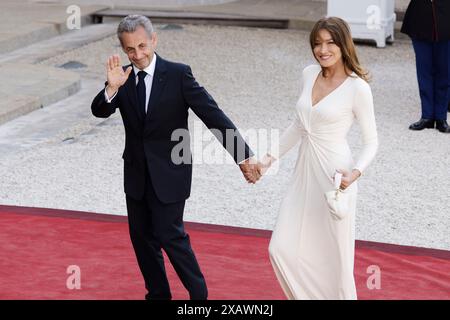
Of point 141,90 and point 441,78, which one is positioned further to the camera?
point 441,78

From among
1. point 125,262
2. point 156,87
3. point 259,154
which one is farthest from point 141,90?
point 259,154

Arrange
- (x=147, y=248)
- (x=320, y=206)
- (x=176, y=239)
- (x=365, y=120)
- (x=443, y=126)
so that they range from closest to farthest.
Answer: (x=365, y=120) → (x=320, y=206) → (x=176, y=239) → (x=147, y=248) → (x=443, y=126)

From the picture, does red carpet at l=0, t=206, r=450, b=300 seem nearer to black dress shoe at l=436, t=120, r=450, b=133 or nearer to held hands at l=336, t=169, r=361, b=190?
held hands at l=336, t=169, r=361, b=190

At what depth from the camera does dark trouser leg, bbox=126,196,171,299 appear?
555 centimetres

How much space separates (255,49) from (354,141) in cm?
478

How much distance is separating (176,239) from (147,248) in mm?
205

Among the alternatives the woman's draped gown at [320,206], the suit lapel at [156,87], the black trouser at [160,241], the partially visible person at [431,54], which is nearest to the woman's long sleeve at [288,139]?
the woman's draped gown at [320,206]

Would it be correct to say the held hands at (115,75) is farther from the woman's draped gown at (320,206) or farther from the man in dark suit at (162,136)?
the woman's draped gown at (320,206)

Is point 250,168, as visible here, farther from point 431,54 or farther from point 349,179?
point 431,54

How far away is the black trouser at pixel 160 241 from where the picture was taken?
546 cm

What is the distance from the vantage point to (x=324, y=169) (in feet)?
17.5

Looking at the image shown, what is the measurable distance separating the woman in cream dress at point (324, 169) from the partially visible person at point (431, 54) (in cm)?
511

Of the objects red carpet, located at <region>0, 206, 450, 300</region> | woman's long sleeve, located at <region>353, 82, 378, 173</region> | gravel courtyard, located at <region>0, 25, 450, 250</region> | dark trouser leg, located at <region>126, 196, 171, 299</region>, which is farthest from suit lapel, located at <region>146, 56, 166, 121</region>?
gravel courtyard, located at <region>0, 25, 450, 250</region>

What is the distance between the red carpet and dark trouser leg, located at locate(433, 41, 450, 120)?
3619 millimetres
